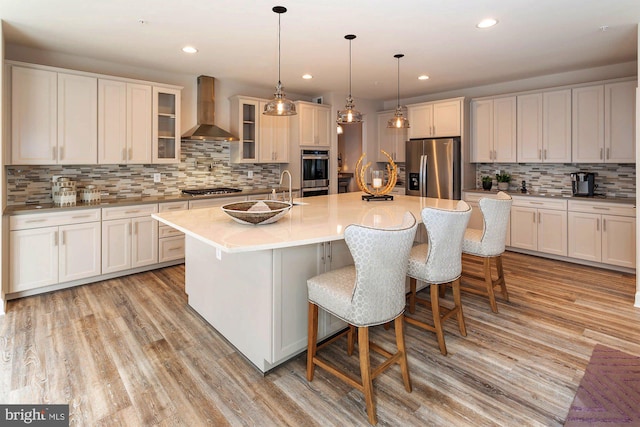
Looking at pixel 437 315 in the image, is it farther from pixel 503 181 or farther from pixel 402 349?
pixel 503 181

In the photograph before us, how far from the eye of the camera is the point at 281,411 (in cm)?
196

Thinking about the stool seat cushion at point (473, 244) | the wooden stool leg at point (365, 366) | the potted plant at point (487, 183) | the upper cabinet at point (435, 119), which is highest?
the upper cabinet at point (435, 119)

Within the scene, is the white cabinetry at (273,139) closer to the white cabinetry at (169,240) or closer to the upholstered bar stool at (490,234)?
the white cabinetry at (169,240)

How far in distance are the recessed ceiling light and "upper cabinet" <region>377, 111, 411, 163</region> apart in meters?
3.42

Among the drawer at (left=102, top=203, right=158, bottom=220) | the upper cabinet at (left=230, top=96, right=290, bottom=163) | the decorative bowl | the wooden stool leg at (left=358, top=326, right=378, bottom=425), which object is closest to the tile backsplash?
the upper cabinet at (left=230, top=96, right=290, bottom=163)

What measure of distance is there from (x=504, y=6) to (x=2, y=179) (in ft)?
14.8

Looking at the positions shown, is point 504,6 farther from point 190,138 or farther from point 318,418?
point 190,138

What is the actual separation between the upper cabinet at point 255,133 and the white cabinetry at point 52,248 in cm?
222

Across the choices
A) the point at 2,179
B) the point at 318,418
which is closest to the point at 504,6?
the point at 318,418

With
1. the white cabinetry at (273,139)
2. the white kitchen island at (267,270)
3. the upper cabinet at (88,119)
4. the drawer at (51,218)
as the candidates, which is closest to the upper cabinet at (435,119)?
the white cabinetry at (273,139)

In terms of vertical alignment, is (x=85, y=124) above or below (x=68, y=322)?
above

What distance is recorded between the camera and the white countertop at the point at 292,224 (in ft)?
6.42

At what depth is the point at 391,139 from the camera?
6984 mm

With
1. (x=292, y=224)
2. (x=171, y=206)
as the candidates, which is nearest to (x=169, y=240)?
(x=171, y=206)
